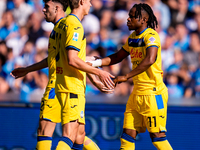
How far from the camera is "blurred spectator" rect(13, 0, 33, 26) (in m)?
8.05

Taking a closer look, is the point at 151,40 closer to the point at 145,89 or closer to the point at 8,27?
the point at 145,89

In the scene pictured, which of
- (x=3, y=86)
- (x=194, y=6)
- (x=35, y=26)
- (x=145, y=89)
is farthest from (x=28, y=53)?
(x=145, y=89)

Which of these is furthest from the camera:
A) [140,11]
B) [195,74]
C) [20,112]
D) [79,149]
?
[195,74]

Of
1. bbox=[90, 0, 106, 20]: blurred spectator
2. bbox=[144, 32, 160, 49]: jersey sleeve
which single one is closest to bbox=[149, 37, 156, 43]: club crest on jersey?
bbox=[144, 32, 160, 49]: jersey sleeve

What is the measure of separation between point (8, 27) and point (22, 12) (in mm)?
526

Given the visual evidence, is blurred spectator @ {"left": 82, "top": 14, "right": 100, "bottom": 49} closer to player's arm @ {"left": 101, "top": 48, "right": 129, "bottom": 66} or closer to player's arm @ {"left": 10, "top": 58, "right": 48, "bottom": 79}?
player's arm @ {"left": 101, "top": 48, "right": 129, "bottom": 66}

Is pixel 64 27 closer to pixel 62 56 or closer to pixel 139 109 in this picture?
pixel 62 56

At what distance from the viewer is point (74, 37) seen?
315cm

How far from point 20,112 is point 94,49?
2.72m

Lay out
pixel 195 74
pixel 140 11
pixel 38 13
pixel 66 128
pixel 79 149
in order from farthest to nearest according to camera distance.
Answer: pixel 38 13
pixel 195 74
pixel 140 11
pixel 79 149
pixel 66 128

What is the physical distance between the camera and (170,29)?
293 inches

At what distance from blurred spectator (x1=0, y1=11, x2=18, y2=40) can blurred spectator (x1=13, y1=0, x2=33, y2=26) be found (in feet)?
0.46

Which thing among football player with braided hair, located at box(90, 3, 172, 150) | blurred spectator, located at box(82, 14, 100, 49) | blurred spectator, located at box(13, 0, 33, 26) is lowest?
football player with braided hair, located at box(90, 3, 172, 150)

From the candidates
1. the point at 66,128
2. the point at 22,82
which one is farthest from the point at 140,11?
the point at 22,82
